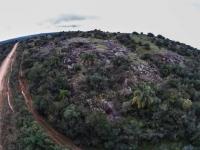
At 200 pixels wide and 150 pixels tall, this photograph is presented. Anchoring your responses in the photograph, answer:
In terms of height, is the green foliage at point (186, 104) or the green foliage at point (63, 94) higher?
the green foliage at point (63, 94)

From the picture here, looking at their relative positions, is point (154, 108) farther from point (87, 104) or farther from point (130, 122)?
point (87, 104)

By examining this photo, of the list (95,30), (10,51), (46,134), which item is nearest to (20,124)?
(46,134)

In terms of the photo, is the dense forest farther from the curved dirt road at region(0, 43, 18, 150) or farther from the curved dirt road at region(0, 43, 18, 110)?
the curved dirt road at region(0, 43, 18, 110)

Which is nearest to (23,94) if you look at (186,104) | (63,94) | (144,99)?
(63,94)

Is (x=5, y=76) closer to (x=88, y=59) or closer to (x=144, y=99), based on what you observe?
(x=88, y=59)

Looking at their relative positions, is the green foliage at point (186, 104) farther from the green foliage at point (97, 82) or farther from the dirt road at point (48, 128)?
the dirt road at point (48, 128)

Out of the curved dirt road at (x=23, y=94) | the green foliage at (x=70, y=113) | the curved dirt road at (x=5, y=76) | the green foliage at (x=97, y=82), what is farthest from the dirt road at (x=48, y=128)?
the green foliage at (x=97, y=82)

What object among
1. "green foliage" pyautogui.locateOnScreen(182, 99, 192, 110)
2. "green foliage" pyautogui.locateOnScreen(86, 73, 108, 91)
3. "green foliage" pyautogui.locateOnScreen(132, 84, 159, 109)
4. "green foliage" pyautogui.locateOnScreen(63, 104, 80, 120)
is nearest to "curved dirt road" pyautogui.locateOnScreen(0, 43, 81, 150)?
"green foliage" pyautogui.locateOnScreen(63, 104, 80, 120)

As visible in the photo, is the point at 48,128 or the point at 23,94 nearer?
the point at 48,128
